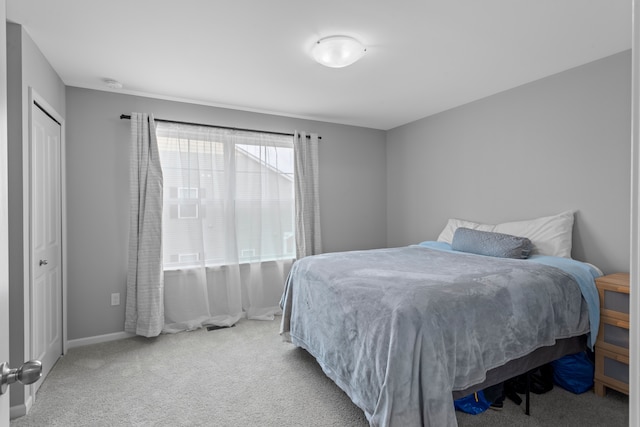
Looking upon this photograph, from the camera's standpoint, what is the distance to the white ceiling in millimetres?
1953

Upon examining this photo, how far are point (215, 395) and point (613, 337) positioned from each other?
279 centimetres

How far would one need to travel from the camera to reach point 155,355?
9.57 ft

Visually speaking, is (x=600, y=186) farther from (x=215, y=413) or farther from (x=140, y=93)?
(x=140, y=93)

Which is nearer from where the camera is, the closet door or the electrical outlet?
the closet door

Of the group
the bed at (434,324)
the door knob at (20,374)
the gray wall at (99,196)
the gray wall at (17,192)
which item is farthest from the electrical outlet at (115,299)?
the door knob at (20,374)

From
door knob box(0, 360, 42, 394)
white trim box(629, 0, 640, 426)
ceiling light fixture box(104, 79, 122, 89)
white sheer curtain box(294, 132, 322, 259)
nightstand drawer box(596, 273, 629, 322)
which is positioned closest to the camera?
white trim box(629, 0, 640, 426)

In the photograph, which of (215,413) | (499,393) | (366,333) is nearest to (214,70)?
(366,333)

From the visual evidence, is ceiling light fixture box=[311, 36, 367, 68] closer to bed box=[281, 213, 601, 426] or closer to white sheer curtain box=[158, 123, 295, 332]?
bed box=[281, 213, 601, 426]

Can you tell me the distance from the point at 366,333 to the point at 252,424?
914 mm

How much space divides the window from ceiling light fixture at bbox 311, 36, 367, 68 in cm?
175

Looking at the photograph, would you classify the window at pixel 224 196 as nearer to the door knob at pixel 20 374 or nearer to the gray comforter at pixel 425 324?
the gray comforter at pixel 425 324

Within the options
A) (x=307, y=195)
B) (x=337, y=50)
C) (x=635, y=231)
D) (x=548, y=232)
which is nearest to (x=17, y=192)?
(x=337, y=50)

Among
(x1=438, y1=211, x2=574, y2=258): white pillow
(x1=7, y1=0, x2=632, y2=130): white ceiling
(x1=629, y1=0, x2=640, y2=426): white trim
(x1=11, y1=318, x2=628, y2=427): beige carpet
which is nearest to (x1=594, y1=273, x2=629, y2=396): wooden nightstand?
(x1=11, y1=318, x2=628, y2=427): beige carpet

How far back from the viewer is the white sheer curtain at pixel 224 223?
3504mm
